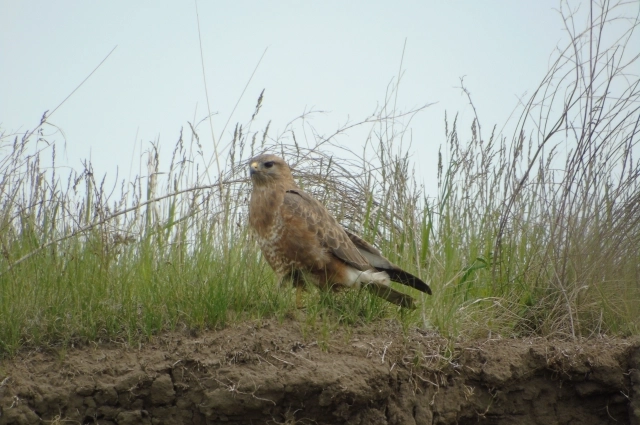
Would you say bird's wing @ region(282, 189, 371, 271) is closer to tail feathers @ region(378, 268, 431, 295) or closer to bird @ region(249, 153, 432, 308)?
bird @ region(249, 153, 432, 308)

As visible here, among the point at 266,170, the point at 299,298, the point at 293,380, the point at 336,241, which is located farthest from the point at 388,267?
the point at 293,380

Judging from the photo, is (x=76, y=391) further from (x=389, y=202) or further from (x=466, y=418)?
(x=389, y=202)

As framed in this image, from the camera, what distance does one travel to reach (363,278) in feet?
14.5

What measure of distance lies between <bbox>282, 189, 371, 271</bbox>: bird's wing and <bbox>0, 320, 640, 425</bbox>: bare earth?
512 mm

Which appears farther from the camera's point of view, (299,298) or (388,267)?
(388,267)

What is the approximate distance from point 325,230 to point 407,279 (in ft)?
1.88

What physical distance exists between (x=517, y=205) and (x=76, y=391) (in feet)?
11.7

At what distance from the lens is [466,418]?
4.06 meters

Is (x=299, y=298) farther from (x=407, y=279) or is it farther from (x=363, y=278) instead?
(x=407, y=279)

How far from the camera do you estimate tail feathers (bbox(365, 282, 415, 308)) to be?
14.2 ft

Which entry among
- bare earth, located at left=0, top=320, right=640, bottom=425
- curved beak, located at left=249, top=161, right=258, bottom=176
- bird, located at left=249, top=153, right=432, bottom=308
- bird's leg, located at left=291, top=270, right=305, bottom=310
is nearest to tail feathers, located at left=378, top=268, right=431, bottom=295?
bird, located at left=249, top=153, right=432, bottom=308

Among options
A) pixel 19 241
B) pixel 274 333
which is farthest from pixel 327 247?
pixel 19 241

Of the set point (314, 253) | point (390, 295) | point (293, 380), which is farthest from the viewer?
point (314, 253)

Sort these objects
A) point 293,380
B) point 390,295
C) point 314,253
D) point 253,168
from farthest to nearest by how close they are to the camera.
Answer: point 253,168, point 314,253, point 390,295, point 293,380
